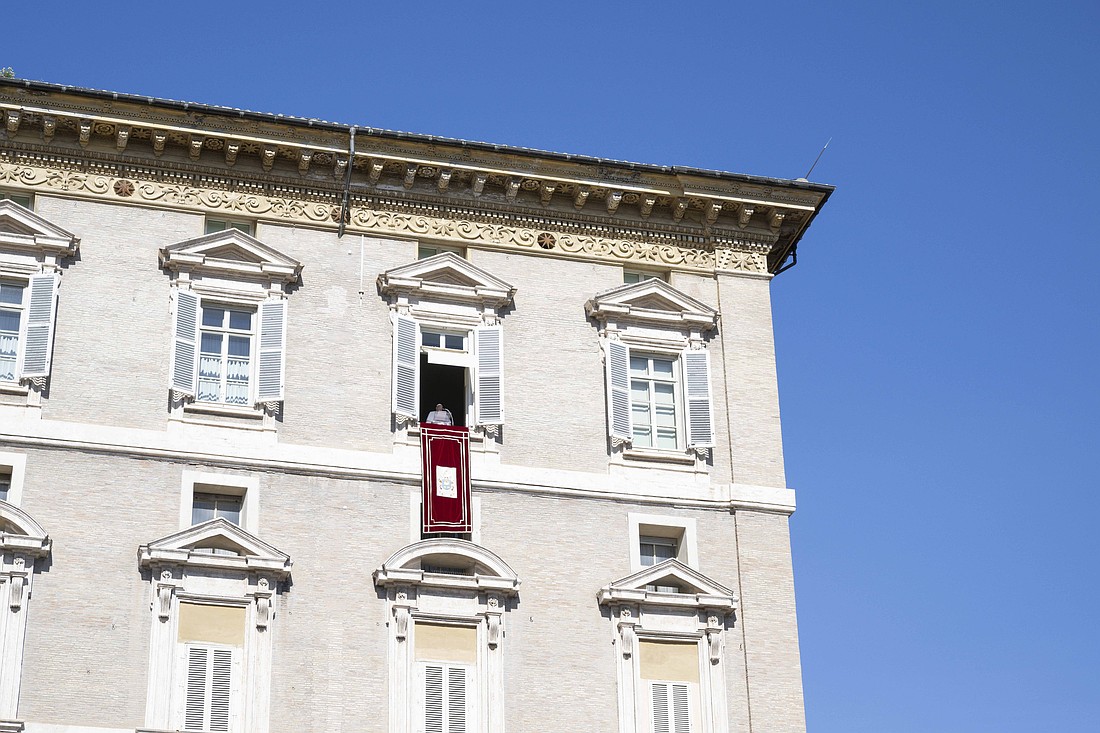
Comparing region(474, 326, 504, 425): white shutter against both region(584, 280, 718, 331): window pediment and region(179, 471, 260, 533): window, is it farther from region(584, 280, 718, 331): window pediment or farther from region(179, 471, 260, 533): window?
region(179, 471, 260, 533): window

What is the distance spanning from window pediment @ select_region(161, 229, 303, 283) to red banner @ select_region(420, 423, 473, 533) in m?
3.81

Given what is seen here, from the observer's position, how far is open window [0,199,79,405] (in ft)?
100

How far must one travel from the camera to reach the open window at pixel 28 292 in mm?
30562

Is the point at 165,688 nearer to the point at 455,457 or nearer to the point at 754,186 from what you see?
the point at 455,457

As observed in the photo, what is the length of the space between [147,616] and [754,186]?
1439 centimetres

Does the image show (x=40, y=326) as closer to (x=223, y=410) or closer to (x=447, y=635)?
(x=223, y=410)

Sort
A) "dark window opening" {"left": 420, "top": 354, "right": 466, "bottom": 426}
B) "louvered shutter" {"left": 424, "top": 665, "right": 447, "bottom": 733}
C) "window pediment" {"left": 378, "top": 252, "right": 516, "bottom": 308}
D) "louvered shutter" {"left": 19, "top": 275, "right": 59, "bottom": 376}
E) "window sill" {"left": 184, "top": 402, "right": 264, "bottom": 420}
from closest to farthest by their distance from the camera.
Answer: "louvered shutter" {"left": 424, "top": 665, "right": 447, "bottom": 733}
"louvered shutter" {"left": 19, "top": 275, "right": 59, "bottom": 376}
"window sill" {"left": 184, "top": 402, "right": 264, "bottom": 420}
"window pediment" {"left": 378, "top": 252, "right": 516, "bottom": 308}
"dark window opening" {"left": 420, "top": 354, "right": 466, "bottom": 426}

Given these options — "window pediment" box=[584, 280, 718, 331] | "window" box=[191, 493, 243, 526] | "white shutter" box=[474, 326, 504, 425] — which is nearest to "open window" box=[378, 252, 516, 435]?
"white shutter" box=[474, 326, 504, 425]

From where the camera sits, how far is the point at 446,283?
33562 mm

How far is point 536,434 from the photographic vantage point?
32.7m

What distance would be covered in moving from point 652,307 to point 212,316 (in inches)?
325

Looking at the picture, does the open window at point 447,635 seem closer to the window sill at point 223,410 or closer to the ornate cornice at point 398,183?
the window sill at point 223,410

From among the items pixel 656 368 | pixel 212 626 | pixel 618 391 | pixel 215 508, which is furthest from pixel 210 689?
pixel 656 368

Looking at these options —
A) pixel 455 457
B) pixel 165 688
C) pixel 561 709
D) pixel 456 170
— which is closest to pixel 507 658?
pixel 561 709
